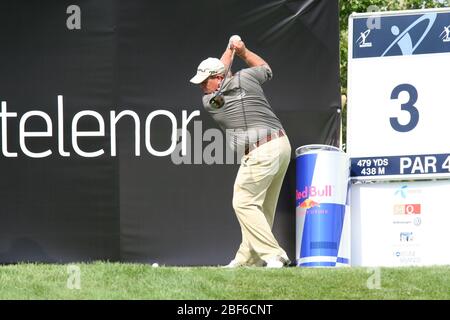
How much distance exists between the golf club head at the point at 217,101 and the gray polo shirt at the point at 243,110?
0.08 ft

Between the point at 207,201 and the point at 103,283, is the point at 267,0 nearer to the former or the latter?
the point at 207,201

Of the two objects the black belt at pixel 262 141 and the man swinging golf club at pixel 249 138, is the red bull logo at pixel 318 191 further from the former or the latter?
the black belt at pixel 262 141

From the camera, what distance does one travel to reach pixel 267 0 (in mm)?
9602

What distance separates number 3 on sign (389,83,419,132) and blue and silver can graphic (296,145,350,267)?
1.88 feet

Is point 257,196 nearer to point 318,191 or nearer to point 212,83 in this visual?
point 318,191

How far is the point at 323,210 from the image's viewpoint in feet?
29.7

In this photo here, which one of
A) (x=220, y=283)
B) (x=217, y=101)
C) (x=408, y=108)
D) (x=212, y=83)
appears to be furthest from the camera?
(x=408, y=108)

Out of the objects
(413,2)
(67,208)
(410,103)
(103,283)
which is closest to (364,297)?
(103,283)

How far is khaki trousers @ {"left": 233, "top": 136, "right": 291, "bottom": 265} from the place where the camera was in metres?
8.90

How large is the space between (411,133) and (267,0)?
1.81m

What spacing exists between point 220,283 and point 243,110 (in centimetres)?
189

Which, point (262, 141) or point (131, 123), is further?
point (131, 123)

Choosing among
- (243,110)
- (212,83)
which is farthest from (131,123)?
(243,110)

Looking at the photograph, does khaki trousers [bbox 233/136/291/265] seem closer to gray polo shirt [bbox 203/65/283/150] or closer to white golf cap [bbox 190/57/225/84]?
gray polo shirt [bbox 203/65/283/150]
